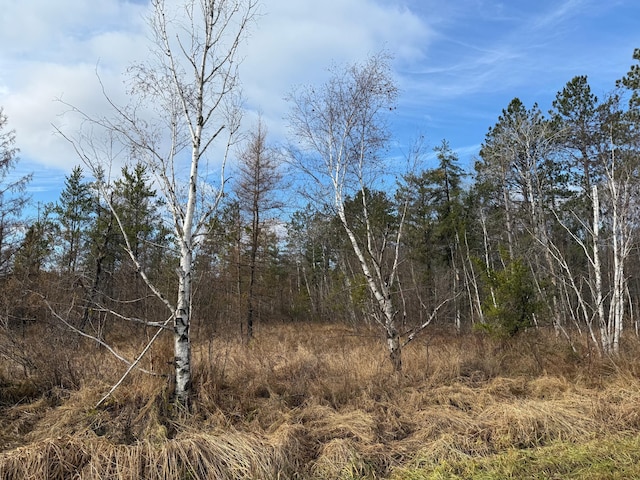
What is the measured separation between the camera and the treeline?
25.6 ft

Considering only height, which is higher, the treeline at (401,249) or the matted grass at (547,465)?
the treeline at (401,249)

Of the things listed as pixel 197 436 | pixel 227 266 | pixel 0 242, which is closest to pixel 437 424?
pixel 197 436

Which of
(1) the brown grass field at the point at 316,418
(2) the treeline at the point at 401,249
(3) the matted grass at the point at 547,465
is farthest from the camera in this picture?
(2) the treeline at the point at 401,249

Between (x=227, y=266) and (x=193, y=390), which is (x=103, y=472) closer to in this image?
(x=193, y=390)

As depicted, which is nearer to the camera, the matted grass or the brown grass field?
the matted grass

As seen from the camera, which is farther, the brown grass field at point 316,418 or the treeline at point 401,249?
the treeline at point 401,249

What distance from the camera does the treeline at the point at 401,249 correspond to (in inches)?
307

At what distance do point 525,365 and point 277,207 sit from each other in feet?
32.7

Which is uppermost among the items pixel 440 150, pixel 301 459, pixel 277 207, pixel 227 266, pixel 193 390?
pixel 440 150

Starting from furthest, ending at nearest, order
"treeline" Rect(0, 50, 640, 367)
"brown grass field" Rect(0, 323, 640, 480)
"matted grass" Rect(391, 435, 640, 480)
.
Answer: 1. "treeline" Rect(0, 50, 640, 367)
2. "brown grass field" Rect(0, 323, 640, 480)
3. "matted grass" Rect(391, 435, 640, 480)

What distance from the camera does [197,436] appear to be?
4195 mm

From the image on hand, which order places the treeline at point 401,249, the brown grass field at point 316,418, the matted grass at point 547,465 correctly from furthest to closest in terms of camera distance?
1. the treeline at point 401,249
2. the brown grass field at point 316,418
3. the matted grass at point 547,465

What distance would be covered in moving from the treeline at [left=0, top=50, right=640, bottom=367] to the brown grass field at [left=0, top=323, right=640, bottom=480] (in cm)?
91

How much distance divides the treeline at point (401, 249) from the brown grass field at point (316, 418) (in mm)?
908
